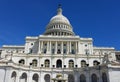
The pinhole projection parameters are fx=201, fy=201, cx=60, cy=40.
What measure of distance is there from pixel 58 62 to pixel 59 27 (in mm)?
58541

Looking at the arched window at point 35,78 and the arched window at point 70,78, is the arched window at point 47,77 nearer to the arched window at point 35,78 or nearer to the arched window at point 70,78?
the arched window at point 35,78

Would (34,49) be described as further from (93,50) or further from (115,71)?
(115,71)

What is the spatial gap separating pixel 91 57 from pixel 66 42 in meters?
26.8

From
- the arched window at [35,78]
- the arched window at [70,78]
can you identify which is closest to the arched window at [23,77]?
the arched window at [35,78]

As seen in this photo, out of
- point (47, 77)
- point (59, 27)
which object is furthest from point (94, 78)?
point (59, 27)

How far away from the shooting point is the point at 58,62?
91.1 metres

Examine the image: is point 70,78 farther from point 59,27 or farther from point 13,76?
point 59,27

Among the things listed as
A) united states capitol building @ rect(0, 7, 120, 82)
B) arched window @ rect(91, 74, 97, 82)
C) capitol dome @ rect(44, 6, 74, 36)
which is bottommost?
arched window @ rect(91, 74, 97, 82)

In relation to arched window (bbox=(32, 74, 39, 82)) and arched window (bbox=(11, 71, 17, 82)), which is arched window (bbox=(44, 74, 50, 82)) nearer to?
arched window (bbox=(32, 74, 39, 82))

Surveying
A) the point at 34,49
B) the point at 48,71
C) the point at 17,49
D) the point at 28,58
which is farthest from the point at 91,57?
the point at 17,49

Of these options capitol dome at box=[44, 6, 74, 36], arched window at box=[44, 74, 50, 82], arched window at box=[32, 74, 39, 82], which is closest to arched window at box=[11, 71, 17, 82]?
arched window at box=[32, 74, 39, 82]

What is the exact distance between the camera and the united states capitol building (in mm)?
70812

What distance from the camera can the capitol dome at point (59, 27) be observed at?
464 ft

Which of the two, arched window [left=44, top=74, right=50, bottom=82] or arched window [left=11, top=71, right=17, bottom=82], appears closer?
arched window [left=11, top=71, right=17, bottom=82]
